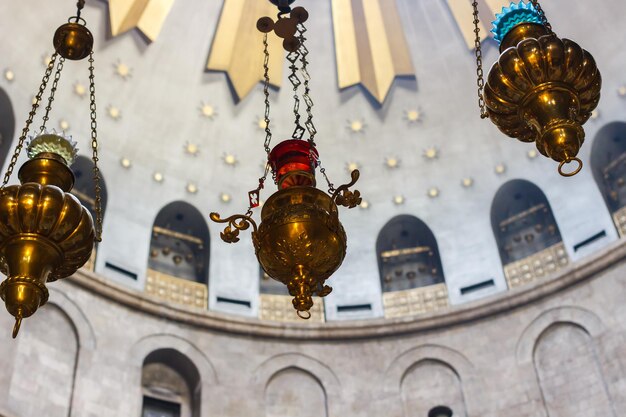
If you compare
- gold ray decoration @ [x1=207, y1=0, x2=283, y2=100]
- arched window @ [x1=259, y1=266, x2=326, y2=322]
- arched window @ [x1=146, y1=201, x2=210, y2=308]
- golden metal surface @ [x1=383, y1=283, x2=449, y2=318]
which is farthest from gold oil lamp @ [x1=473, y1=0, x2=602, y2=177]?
gold ray decoration @ [x1=207, y1=0, x2=283, y2=100]

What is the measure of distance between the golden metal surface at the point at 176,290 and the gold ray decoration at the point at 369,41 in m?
4.51

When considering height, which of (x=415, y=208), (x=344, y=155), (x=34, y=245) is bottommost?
(x=34, y=245)

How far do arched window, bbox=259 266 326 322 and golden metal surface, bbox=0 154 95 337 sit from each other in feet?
25.8

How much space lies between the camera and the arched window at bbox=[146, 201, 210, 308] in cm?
1384

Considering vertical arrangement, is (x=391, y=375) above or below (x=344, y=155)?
below

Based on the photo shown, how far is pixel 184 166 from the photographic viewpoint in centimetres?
1481

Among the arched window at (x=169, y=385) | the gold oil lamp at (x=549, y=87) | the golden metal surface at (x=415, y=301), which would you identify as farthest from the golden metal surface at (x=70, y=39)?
the golden metal surface at (x=415, y=301)

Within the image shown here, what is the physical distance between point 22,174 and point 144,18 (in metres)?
7.77

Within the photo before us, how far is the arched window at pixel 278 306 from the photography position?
46.5 feet

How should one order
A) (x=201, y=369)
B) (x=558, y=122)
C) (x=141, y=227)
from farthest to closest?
(x=141, y=227) → (x=201, y=369) → (x=558, y=122)

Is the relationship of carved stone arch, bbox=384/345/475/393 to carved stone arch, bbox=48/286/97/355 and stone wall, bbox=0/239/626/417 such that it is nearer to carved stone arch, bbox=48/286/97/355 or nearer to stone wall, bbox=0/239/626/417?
stone wall, bbox=0/239/626/417

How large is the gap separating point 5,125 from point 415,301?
23.5ft

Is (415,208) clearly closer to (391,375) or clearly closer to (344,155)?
(344,155)

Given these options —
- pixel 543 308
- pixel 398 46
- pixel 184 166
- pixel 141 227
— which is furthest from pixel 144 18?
pixel 543 308
